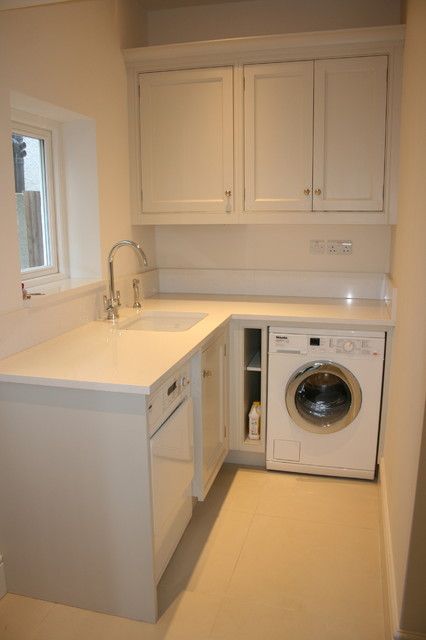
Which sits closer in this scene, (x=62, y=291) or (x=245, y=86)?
(x=62, y=291)

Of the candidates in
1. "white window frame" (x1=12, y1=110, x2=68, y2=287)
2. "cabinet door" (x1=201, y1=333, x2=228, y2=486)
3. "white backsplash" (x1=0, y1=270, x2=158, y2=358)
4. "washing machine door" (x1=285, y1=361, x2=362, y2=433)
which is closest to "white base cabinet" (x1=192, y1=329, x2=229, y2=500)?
"cabinet door" (x1=201, y1=333, x2=228, y2=486)

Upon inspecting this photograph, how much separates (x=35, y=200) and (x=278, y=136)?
128 cm

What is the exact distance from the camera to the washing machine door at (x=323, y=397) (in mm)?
2641

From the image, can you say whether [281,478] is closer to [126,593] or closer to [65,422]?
[126,593]

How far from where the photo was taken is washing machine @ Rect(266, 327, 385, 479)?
2.61 m

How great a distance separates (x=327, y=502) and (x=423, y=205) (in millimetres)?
1530

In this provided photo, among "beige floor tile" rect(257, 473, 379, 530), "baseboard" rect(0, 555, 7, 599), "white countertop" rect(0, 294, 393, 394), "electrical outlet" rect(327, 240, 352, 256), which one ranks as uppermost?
"electrical outlet" rect(327, 240, 352, 256)

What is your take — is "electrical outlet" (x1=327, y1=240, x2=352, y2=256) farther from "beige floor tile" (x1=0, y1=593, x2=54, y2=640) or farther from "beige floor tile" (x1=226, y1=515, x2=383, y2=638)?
"beige floor tile" (x1=0, y1=593, x2=54, y2=640)

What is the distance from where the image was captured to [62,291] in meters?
2.29

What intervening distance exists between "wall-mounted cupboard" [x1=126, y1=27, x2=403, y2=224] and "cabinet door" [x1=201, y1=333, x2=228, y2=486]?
0.84m

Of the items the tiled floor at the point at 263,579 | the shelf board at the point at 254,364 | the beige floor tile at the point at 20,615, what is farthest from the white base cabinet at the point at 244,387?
the beige floor tile at the point at 20,615

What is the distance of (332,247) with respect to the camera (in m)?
3.15

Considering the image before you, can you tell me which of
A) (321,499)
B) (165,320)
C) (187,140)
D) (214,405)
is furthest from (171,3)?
(321,499)

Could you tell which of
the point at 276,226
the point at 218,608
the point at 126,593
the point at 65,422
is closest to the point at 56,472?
the point at 65,422
